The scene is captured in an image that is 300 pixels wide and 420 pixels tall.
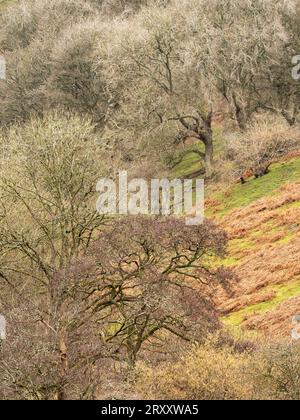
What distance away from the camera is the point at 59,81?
81250 mm

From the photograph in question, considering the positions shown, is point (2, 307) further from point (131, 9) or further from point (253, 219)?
point (131, 9)

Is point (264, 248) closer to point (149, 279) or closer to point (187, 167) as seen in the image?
point (149, 279)

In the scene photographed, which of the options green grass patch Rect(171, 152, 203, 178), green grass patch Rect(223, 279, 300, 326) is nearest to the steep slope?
green grass patch Rect(223, 279, 300, 326)

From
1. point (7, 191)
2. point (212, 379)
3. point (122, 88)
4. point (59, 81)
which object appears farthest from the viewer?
point (59, 81)

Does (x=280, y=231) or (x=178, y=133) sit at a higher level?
(x=178, y=133)

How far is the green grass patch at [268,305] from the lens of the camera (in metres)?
36.2

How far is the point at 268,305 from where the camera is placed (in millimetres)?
36625

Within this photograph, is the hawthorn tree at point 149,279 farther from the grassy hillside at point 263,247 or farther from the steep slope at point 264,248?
the grassy hillside at point 263,247

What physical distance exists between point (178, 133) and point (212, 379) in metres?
43.7

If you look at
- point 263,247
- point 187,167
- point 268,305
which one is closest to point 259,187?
point 263,247

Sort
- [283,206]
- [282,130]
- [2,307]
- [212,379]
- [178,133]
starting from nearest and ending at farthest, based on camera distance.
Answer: [212,379]
[2,307]
[283,206]
[282,130]
[178,133]

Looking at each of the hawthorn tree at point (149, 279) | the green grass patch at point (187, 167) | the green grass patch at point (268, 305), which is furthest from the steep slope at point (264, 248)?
the green grass patch at point (187, 167)

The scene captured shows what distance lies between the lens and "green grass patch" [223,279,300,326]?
36.2 m

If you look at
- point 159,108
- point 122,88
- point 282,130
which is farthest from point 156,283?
point 122,88
